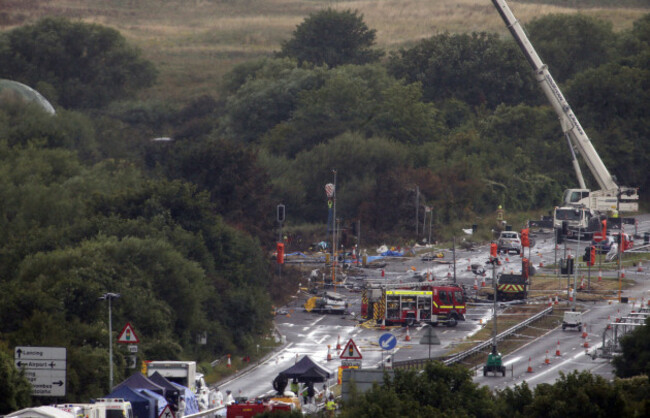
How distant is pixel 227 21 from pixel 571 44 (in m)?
66.6

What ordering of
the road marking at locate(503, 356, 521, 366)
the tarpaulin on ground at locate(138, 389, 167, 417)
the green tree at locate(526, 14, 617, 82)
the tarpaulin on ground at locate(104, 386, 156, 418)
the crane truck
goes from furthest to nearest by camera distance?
1. the green tree at locate(526, 14, 617, 82)
2. the crane truck
3. the road marking at locate(503, 356, 521, 366)
4. the tarpaulin on ground at locate(138, 389, 167, 417)
5. the tarpaulin on ground at locate(104, 386, 156, 418)

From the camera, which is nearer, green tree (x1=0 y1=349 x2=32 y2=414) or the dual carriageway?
green tree (x1=0 y1=349 x2=32 y2=414)

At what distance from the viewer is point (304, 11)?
18562 centimetres

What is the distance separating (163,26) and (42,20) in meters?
37.3

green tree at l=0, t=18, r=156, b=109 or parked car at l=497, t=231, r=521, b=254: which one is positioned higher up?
green tree at l=0, t=18, r=156, b=109

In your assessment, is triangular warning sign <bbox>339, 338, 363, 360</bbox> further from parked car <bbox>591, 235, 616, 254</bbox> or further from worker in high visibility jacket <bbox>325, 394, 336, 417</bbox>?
parked car <bbox>591, 235, 616, 254</bbox>

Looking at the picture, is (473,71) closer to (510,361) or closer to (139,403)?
(510,361)

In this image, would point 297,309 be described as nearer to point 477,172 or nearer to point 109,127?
point 477,172

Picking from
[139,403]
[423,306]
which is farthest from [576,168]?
[139,403]

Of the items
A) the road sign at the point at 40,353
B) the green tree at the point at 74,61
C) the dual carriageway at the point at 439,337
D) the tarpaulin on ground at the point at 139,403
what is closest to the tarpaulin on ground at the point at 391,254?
the dual carriageway at the point at 439,337

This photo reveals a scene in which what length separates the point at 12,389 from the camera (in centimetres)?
3697

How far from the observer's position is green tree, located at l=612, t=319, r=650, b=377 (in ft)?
142

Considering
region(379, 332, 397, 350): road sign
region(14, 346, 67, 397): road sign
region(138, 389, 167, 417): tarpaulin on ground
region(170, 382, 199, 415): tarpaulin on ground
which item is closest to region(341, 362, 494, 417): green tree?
region(379, 332, 397, 350): road sign

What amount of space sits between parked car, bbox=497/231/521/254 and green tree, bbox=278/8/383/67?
64.6 metres
